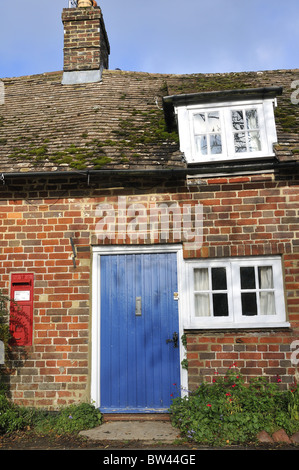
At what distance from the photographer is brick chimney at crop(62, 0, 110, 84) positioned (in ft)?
32.6

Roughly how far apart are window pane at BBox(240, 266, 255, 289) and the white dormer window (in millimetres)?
1967

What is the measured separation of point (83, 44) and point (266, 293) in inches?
319

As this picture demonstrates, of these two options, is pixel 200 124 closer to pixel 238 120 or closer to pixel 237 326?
pixel 238 120

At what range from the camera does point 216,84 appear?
8.77 metres

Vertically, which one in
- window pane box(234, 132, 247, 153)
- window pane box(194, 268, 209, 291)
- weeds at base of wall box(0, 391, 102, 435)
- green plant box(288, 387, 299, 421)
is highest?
window pane box(234, 132, 247, 153)

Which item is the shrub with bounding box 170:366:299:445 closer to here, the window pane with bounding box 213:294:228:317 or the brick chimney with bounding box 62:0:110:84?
the window pane with bounding box 213:294:228:317

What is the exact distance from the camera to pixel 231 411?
5332mm

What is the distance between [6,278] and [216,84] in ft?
20.6

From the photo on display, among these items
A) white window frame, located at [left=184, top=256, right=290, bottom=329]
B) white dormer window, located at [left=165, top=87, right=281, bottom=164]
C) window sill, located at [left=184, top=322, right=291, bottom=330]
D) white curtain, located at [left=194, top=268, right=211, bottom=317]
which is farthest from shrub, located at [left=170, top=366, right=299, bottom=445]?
white dormer window, located at [left=165, top=87, right=281, bottom=164]

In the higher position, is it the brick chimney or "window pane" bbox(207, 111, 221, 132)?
the brick chimney

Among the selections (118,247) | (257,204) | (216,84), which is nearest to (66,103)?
(216,84)

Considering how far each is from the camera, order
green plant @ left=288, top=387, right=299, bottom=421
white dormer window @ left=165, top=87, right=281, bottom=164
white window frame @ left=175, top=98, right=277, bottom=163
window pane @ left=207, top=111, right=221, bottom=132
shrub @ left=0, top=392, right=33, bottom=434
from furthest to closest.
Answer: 1. window pane @ left=207, top=111, right=221, bottom=132
2. white dormer window @ left=165, top=87, right=281, bottom=164
3. white window frame @ left=175, top=98, right=277, bottom=163
4. shrub @ left=0, top=392, right=33, bottom=434
5. green plant @ left=288, top=387, right=299, bottom=421
